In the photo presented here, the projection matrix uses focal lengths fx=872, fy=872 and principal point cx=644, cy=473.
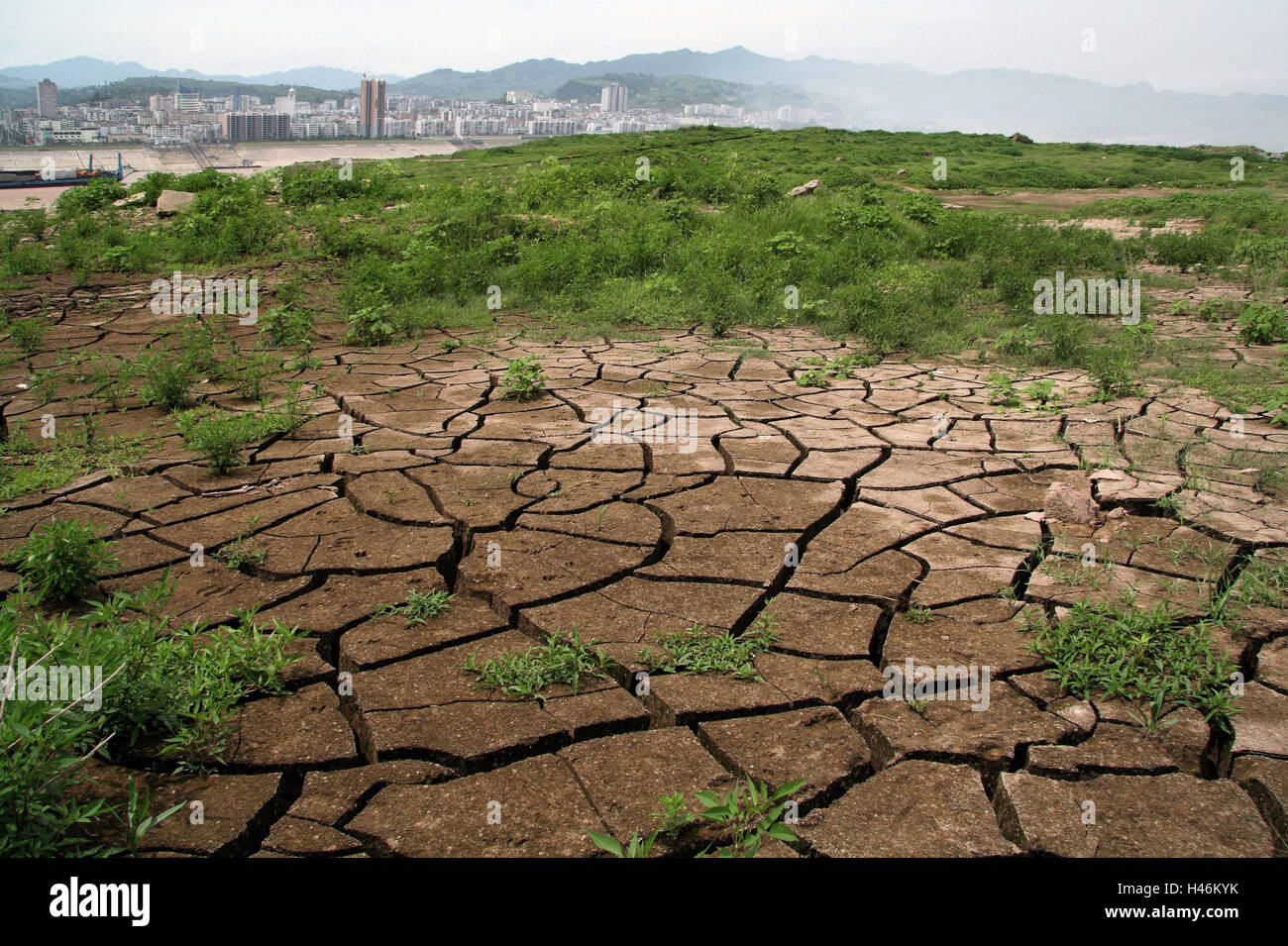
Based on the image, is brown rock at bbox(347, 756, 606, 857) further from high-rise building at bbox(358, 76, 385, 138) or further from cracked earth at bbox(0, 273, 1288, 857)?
high-rise building at bbox(358, 76, 385, 138)

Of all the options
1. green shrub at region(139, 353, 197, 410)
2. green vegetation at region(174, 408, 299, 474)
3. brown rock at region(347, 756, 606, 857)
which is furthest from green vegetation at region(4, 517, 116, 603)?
green shrub at region(139, 353, 197, 410)

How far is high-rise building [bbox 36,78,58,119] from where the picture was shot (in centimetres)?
3275

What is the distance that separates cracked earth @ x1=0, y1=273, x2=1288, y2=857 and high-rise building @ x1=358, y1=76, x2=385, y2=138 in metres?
36.0

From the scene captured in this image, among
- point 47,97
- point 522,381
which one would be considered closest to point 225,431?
point 522,381

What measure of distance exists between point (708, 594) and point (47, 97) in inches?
1635

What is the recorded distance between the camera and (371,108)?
1495 inches

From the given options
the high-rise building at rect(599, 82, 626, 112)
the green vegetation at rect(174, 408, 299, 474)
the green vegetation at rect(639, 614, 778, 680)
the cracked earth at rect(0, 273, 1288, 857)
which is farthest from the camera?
the high-rise building at rect(599, 82, 626, 112)

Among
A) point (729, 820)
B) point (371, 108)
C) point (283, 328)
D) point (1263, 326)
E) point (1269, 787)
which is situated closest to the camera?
point (729, 820)

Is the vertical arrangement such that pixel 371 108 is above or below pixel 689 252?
above

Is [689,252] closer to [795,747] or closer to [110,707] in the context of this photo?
[795,747]

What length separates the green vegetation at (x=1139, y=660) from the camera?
2.67 m

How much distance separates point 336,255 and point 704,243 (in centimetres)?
426

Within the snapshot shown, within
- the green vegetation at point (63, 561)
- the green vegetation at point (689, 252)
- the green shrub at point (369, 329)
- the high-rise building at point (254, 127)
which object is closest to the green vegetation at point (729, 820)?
the green vegetation at point (63, 561)

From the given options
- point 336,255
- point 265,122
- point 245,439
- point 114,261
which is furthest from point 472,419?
point 265,122
